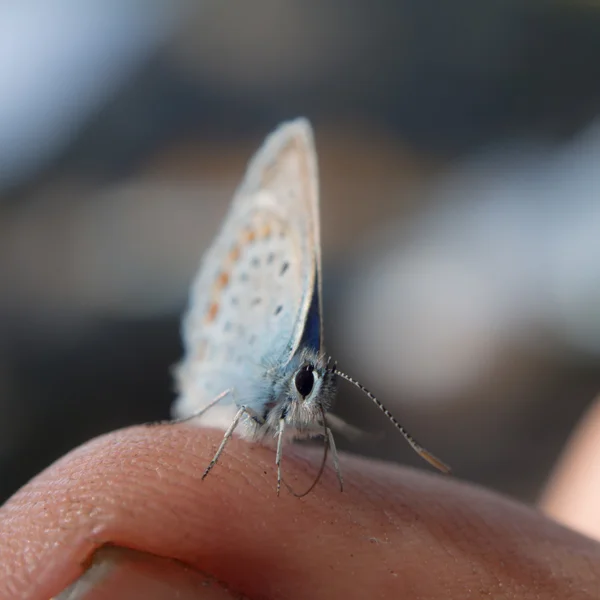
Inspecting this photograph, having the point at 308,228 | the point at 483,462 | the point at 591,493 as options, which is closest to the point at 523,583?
the point at 308,228

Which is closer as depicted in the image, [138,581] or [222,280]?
[138,581]

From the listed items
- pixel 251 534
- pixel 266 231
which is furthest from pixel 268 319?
pixel 251 534

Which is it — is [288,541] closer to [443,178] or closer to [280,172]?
[280,172]

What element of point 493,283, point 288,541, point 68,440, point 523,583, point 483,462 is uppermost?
point 493,283

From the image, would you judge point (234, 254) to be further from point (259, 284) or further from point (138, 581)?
point (138, 581)

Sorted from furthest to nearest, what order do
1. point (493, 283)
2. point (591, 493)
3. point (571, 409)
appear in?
point (493, 283) → point (571, 409) → point (591, 493)
